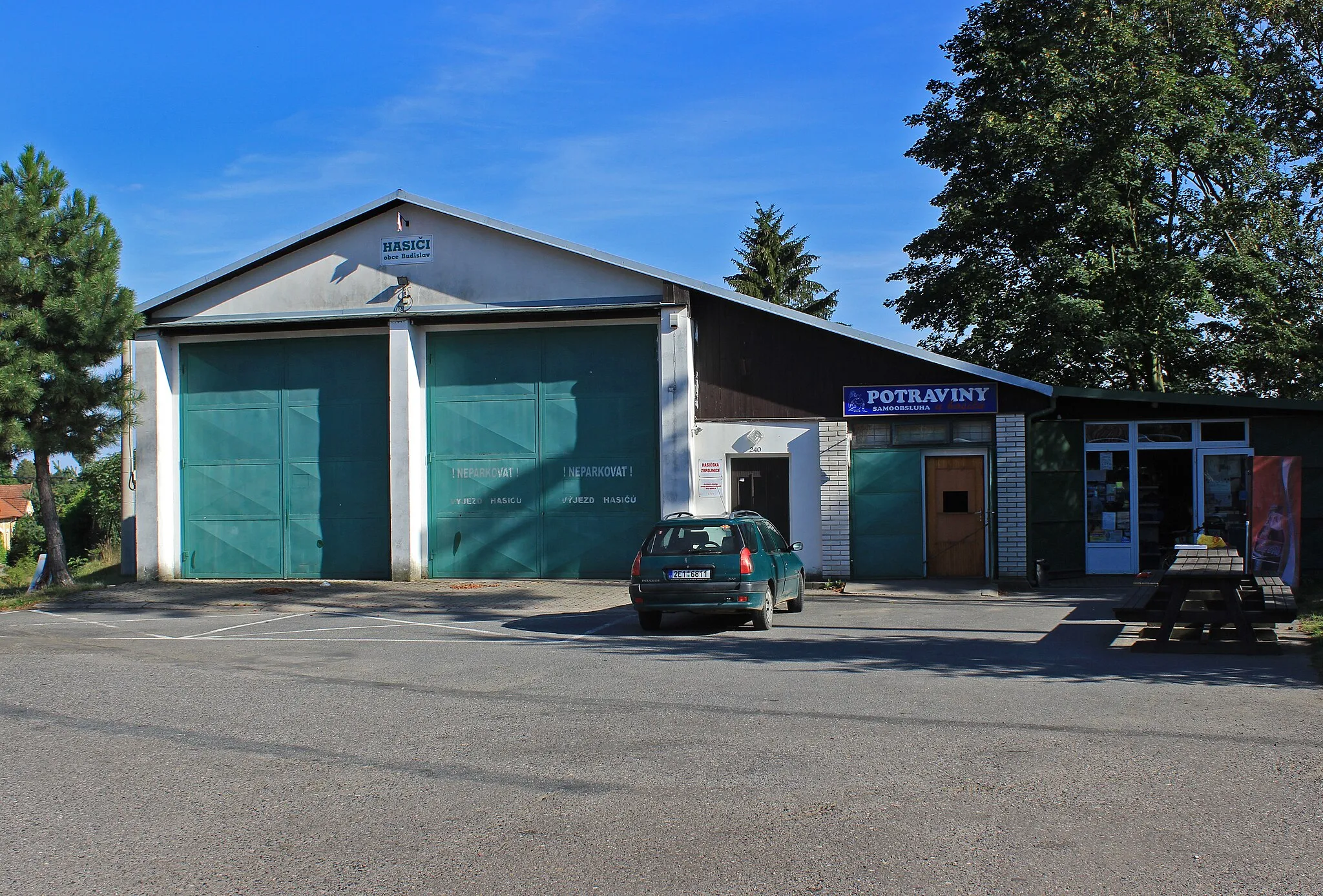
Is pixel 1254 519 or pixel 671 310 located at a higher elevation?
pixel 671 310

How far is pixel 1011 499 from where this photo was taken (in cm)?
2009

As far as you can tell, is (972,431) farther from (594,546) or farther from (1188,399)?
(594,546)

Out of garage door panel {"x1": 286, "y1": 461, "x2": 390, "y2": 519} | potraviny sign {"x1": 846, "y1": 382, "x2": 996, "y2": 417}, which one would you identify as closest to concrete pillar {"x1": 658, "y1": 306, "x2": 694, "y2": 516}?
potraviny sign {"x1": 846, "y1": 382, "x2": 996, "y2": 417}

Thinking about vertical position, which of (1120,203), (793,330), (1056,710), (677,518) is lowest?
(1056,710)

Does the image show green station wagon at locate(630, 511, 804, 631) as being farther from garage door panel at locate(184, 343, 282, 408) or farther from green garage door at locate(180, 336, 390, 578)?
garage door panel at locate(184, 343, 282, 408)

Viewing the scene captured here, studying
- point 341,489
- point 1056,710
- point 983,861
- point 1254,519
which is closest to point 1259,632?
point 1056,710

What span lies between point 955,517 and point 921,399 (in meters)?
2.22

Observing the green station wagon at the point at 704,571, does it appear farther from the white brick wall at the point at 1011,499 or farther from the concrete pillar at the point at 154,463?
the concrete pillar at the point at 154,463

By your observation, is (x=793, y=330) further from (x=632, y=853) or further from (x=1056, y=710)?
(x=632, y=853)

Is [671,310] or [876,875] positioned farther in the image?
[671,310]

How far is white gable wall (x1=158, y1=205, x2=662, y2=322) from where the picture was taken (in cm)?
2080

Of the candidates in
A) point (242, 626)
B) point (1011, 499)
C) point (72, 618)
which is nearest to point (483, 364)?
point (242, 626)

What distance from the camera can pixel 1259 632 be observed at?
11.9 metres

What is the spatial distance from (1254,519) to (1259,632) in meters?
5.92
